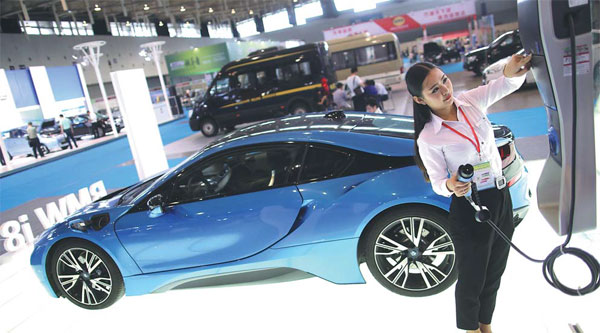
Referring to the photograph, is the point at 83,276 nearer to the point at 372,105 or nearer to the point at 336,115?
the point at 336,115

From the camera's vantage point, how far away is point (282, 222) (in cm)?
291

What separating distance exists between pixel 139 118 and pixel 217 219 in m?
4.65

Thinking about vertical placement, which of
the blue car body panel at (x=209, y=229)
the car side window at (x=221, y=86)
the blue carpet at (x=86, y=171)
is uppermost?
the car side window at (x=221, y=86)

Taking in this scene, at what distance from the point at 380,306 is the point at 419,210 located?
2.35ft

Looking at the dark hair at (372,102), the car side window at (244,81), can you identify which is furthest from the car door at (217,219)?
the car side window at (244,81)

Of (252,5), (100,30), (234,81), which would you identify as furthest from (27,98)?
(252,5)

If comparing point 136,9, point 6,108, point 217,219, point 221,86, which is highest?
point 136,9

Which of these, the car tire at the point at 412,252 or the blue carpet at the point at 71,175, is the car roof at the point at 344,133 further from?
the blue carpet at the point at 71,175

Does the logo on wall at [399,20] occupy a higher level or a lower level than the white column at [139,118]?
higher

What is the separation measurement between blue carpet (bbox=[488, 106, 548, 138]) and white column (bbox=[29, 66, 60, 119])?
58.5ft

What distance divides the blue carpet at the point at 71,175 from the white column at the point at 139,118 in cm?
182

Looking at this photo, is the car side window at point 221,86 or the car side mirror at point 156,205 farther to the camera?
the car side window at point 221,86

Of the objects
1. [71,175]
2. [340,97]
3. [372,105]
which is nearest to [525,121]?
[372,105]

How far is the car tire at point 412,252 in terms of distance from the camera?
273 centimetres
